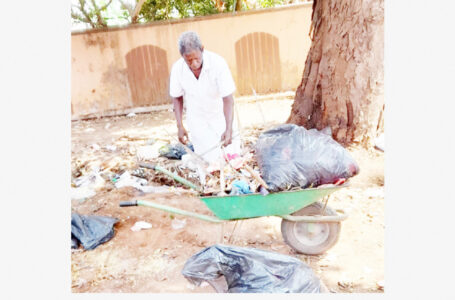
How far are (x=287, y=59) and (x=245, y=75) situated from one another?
122 centimetres

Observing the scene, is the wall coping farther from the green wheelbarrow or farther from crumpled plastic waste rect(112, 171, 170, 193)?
the green wheelbarrow

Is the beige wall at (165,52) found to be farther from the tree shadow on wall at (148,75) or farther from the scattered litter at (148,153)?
the scattered litter at (148,153)

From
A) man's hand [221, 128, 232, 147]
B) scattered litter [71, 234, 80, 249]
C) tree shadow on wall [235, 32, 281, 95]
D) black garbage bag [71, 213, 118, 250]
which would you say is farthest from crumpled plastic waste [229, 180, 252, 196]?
tree shadow on wall [235, 32, 281, 95]

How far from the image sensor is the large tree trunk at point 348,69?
446cm

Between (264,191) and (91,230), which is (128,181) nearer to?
(91,230)

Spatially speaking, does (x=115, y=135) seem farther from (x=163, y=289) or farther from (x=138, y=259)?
(x=163, y=289)

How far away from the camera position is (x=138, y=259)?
3225 millimetres

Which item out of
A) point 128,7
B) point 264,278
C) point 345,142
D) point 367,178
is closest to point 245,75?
point 128,7

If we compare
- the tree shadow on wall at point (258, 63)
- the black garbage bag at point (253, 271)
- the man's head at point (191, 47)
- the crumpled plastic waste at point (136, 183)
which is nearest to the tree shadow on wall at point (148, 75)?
the tree shadow on wall at point (258, 63)

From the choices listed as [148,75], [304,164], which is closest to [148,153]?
[304,164]

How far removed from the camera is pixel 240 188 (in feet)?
9.07

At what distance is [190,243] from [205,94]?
1532 mm

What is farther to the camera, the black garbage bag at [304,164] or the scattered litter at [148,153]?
the scattered litter at [148,153]

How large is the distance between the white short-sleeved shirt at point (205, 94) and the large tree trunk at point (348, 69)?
71.3 inches
